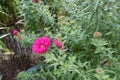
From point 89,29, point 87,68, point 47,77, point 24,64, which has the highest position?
point 89,29

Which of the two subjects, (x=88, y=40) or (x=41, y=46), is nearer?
(x=41, y=46)

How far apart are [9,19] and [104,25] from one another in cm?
133

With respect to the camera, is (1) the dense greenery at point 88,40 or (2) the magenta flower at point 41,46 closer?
(2) the magenta flower at point 41,46

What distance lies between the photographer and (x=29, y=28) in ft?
6.33

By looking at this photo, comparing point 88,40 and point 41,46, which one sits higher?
point 41,46

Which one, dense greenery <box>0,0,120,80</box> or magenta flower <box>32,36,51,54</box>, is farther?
dense greenery <box>0,0,120,80</box>

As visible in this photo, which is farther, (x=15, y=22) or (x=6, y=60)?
(x=15, y=22)

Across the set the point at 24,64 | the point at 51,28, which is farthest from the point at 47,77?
the point at 24,64

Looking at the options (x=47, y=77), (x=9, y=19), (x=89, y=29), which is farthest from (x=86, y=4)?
(x=9, y=19)

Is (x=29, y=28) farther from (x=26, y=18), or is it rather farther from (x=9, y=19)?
(x=9, y=19)

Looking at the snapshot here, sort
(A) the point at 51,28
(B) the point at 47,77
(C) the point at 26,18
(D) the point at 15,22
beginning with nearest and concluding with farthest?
1. (B) the point at 47,77
2. (A) the point at 51,28
3. (C) the point at 26,18
4. (D) the point at 15,22

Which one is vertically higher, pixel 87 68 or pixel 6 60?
pixel 87 68

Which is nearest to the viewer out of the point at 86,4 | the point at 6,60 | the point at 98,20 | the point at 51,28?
the point at 98,20

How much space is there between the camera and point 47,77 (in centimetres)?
159
